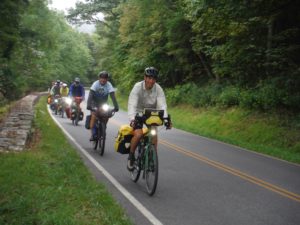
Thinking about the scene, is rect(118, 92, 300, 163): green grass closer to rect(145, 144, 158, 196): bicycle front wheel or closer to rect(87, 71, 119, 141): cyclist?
rect(87, 71, 119, 141): cyclist

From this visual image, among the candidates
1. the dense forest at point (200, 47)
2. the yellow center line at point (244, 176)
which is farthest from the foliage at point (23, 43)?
the yellow center line at point (244, 176)

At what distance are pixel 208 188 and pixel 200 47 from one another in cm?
1734

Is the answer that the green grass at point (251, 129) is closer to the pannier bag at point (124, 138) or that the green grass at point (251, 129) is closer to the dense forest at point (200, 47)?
the dense forest at point (200, 47)

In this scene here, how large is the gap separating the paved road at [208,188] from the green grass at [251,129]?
76.6 inches

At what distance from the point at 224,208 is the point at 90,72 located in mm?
101755

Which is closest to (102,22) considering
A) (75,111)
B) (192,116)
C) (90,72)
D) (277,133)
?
(192,116)

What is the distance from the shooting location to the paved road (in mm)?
6668

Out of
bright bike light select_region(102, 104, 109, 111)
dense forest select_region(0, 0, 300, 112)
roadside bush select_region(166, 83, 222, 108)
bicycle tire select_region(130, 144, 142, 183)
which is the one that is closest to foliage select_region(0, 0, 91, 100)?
dense forest select_region(0, 0, 300, 112)

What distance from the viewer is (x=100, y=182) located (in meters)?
8.42

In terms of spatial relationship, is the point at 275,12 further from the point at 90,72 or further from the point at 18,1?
the point at 90,72

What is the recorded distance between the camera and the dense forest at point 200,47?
18.6m

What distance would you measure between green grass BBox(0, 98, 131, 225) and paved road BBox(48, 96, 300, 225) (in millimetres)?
430

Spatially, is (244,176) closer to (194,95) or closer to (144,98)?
(144,98)

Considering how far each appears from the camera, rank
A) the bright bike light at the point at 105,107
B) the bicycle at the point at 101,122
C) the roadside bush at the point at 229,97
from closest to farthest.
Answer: the bicycle at the point at 101,122 → the bright bike light at the point at 105,107 → the roadside bush at the point at 229,97
